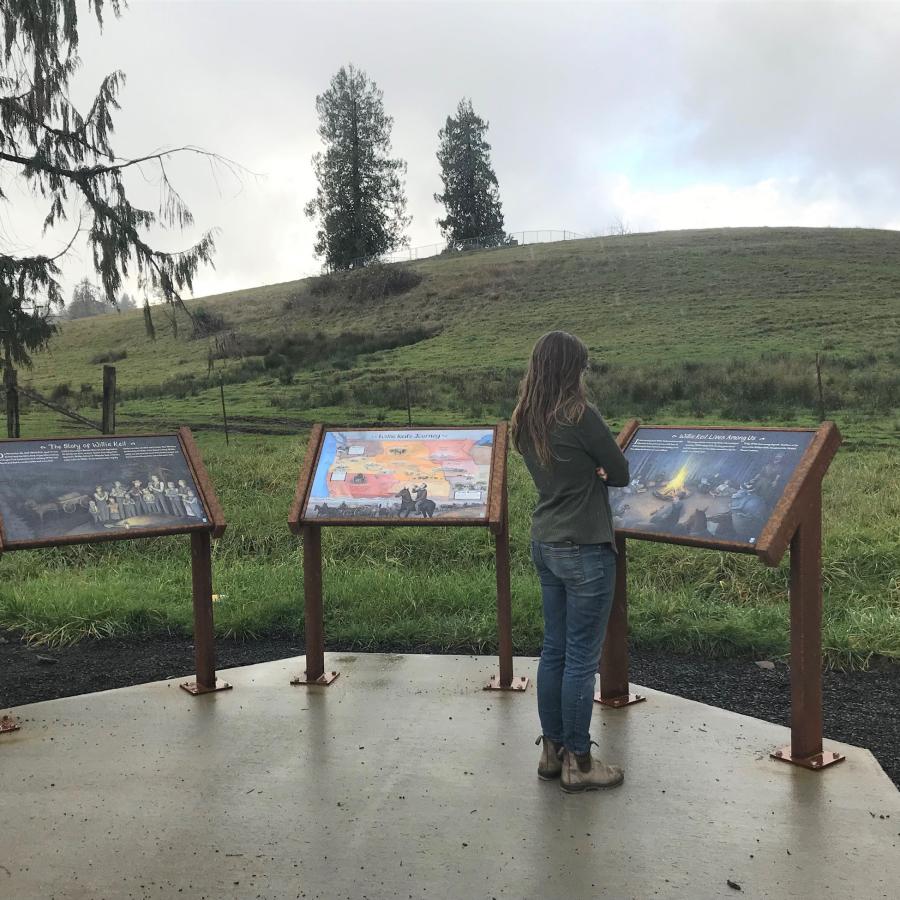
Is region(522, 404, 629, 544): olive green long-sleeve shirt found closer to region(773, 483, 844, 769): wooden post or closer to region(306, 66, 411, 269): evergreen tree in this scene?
region(773, 483, 844, 769): wooden post

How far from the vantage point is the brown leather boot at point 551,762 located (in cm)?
355

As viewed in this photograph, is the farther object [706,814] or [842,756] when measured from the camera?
[842,756]

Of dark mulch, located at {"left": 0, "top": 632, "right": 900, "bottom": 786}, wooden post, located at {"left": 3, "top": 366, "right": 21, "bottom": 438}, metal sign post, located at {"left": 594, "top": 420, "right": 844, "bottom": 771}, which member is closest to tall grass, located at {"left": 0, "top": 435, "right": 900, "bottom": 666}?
dark mulch, located at {"left": 0, "top": 632, "right": 900, "bottom": 786}

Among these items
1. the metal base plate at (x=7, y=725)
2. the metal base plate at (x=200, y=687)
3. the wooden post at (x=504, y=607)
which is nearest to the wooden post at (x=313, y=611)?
the metal base plate at (x=200, y=687)

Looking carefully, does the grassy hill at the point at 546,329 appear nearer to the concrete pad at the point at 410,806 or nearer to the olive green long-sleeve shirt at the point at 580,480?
the concrete pad at the point at 410,806

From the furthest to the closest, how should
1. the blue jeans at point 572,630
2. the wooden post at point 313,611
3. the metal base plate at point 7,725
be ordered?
1. the wooden post at point 313,611
2. the metal base plate at point 7,725
3. the blue jeans at point 572,630

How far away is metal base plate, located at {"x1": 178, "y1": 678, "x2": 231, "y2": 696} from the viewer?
15.5 feet

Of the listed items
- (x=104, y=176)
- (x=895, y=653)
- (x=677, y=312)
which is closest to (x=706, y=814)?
(x=895, y=653)

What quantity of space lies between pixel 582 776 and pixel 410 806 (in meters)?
0.70

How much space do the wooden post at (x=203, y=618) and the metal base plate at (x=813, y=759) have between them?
113 inches

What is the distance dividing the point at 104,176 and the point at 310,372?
14606 millimetres

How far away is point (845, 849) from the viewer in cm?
300

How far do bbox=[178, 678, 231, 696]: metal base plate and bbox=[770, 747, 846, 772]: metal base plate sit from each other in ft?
9.34

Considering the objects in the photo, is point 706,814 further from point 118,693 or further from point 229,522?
point 229,522
